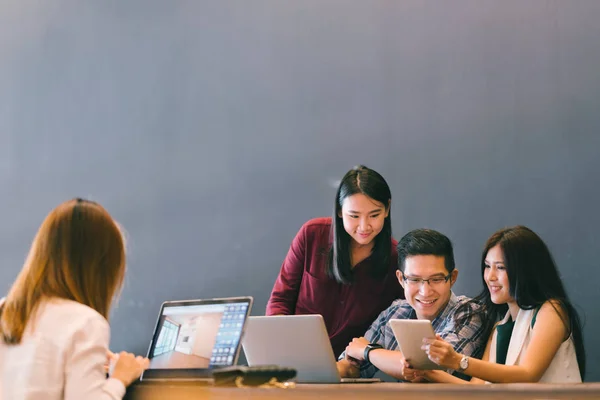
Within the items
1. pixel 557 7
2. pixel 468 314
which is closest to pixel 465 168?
pixel 557 7

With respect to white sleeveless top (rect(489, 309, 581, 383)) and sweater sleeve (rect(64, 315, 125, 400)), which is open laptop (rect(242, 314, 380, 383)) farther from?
sweater sleeve (rect(64, 315, 125, 400))

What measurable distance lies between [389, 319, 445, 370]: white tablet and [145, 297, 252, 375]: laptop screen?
45 cm

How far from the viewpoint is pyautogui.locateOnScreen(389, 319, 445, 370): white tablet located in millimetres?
2018

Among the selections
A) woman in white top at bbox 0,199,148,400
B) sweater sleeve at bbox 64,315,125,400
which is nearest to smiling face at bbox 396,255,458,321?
woman in white top at bbox 0,199,148,400

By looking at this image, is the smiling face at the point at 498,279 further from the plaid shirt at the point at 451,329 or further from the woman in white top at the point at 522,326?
the plaid shirt at the point at 451,329

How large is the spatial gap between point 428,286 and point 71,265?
4.18 feet

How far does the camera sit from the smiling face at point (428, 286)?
2.52m

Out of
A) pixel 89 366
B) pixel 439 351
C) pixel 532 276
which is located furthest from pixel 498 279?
pixel 89 366

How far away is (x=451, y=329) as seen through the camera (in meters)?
2.41

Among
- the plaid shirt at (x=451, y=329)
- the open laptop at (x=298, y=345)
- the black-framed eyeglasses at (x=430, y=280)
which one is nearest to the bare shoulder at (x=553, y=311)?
the plaid shirt at (x=451, y=329)

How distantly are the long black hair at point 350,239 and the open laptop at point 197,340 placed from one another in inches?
37.1

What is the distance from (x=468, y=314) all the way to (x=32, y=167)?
2.84 m

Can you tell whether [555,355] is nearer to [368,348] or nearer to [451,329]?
[451,329]

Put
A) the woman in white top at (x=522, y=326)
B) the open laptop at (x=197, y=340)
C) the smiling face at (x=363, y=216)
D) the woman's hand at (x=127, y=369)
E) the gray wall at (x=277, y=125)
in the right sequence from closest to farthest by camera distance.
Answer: the woman's hand at (x=127, y=369) < the open laptop at (x=197, y=340) < the woman in white top at (x=522, y=326) < the smiling face at (x=363, y=216) < the gray wall at (x=277, y=125)
